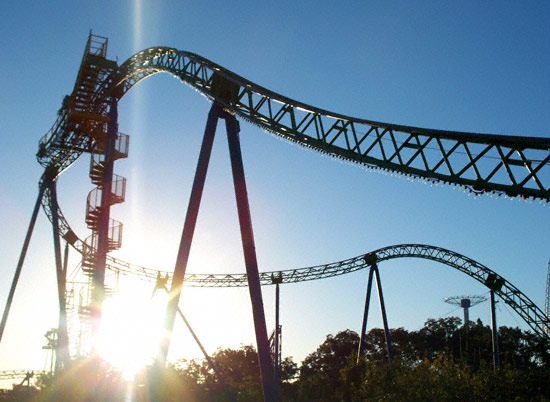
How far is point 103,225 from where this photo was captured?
24.3 metres

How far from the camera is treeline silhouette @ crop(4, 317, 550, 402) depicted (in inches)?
828

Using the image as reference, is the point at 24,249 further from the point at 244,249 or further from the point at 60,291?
the point at 244,249

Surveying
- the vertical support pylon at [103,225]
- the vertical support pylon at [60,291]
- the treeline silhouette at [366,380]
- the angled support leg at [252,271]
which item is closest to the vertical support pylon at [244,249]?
the angled support leg at [252,271]

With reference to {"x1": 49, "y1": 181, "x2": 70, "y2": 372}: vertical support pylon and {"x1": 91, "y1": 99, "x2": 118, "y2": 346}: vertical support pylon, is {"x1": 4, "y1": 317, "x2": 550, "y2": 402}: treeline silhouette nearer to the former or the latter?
{"x1": 49, "y1": 181, "x2": 70, "y2": 372}: vertical support pylon

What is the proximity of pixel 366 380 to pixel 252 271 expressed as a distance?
10.2m

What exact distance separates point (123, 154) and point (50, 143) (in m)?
6.12

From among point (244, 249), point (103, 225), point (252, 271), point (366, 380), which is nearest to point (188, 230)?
point (244, 249)

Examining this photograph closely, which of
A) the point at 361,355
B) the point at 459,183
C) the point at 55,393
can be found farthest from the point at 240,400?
the point at 459,183

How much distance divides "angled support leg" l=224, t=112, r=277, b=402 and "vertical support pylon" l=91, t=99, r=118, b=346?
302 inches

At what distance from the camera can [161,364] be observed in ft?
59.4

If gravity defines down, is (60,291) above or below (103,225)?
below

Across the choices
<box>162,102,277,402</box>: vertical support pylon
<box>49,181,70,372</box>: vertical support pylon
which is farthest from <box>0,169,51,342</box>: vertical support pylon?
<box>162,102,277,402</box>: vertical support pylon

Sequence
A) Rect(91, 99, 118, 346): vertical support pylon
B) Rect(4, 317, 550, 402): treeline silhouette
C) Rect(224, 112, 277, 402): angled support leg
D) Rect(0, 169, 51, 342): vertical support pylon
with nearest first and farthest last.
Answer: Rect(224, 112, 277, 402): angled support leg < Rect(4, 317, 550, 402): treeline silhouette < Rect(91, 99, 118, 346): vertical support pylon < Rect(0, 169, 51, 342): vertical support pylon

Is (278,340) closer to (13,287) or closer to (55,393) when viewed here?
(55,393)
